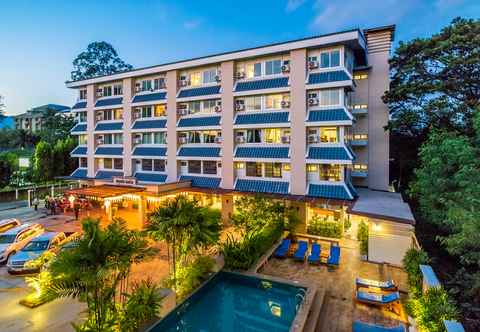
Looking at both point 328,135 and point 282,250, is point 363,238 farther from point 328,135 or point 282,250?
point 328,135

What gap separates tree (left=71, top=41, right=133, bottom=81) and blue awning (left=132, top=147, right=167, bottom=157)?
25749mm

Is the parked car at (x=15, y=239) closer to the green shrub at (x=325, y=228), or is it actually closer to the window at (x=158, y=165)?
the window at (x=158, y=165)

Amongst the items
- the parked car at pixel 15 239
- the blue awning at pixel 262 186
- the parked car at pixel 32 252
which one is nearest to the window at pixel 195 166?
the blue awning at pixel 262 186

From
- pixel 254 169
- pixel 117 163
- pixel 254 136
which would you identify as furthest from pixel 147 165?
pixel 254 136

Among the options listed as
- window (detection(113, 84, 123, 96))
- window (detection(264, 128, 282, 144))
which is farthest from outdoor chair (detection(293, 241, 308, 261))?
window (detection(113, 84, 123, 96))

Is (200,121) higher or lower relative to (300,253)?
higher

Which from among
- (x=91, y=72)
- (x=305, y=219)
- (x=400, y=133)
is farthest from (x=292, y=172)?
(x=91, y=72)

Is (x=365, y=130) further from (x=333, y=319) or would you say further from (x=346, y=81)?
(x=333, y=319)

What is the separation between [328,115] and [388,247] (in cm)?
962

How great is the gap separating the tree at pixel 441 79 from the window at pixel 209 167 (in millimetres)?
15205

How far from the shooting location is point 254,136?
882 inches

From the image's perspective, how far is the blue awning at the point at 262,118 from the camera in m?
21.0

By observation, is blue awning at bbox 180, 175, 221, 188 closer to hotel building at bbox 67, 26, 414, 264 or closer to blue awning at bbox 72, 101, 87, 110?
hotel building at bbox 67, 26, 414, 264

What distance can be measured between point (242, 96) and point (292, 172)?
7.72m
